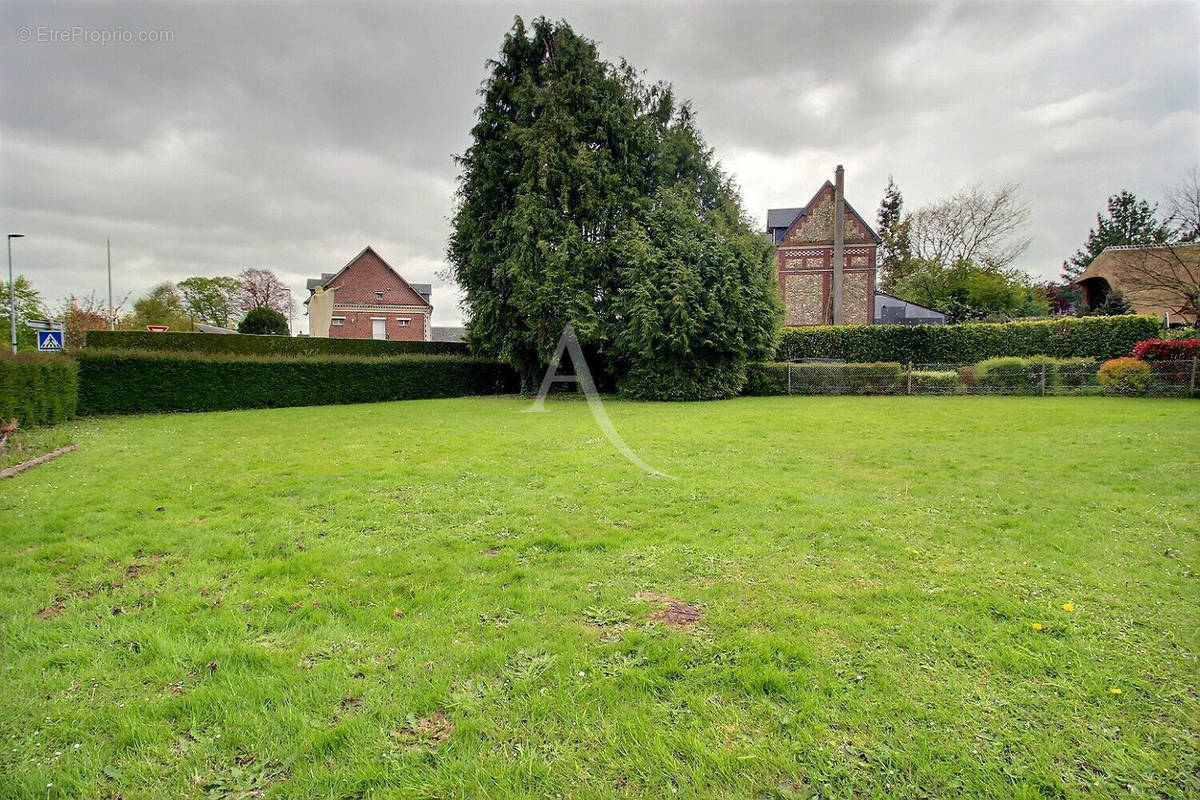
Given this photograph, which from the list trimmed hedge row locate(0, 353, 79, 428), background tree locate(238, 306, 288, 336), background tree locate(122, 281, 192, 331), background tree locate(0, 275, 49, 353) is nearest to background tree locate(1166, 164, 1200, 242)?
trimmed hedge row locate(0, 353, 79, 428)

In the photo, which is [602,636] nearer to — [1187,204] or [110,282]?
[1187,204]

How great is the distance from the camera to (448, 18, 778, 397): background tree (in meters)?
16.7

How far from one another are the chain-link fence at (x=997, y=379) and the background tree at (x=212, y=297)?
5592 centimetres

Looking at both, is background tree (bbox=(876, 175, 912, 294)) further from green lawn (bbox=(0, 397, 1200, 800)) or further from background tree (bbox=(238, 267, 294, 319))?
background tree (bbox=(238, 267, 294, 319))

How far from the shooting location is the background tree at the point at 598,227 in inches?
656

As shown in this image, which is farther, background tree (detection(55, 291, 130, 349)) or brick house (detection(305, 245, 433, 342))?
brick house (detection(305, 245, 433, 342))

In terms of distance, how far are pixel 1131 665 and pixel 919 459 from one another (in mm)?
5192

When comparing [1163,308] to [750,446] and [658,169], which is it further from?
[750,446]

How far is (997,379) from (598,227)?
14249 millimetres

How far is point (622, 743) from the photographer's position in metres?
2.06

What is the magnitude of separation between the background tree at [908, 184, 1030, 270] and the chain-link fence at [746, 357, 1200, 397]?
73.7 feet

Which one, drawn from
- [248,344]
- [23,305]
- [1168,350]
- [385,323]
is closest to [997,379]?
[1168,350]

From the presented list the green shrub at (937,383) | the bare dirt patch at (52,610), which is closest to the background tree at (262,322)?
the bare dirt patch at (52,610)

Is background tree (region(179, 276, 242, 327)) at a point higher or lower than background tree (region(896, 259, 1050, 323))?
higher
